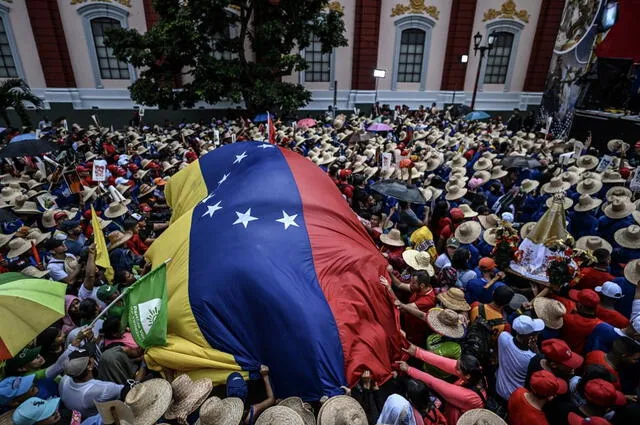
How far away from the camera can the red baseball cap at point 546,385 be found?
261 centimetres

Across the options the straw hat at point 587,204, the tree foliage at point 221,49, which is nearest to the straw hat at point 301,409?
the straw hat at point 587,204

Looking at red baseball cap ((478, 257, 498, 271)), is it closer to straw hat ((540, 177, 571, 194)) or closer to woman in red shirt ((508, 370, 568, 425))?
woman in red shirt ((508, 370, 568, 425))

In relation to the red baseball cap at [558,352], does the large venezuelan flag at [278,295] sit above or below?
below

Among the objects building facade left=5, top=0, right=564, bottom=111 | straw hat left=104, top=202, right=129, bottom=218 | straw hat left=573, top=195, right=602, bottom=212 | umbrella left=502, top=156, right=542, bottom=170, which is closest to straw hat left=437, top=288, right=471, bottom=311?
straw hat left=573, top=195, right=602, bottom=212

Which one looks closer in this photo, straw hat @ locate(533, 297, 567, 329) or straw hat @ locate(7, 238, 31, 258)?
straw hat @ locate(533, 297, 567, 329)

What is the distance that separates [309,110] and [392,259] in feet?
59.8

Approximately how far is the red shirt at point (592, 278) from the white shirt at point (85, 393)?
16.7ft

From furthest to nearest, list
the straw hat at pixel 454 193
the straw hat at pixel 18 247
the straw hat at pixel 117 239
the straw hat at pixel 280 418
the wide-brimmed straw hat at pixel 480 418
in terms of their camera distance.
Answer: the straw hat at pixel 454 193, the straw hat at pixel 117 239, the straw hat at pixel 18 247, the straw hat at pixel 280 418, the wide-brimmed straw hat at pixel 480 418

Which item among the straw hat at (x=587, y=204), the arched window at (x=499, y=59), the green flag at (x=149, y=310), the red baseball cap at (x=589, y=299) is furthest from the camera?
the arched window at (x=499, y=59)

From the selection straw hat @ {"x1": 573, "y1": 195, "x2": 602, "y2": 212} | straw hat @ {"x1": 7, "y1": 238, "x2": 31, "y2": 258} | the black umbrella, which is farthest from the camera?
the black umbrella

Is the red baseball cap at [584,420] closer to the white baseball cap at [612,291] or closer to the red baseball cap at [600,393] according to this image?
the red baseball cap at [600,393]

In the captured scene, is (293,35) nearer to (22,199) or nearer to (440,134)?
(440,134)

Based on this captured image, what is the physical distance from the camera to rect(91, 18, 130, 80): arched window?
19797 millimetres

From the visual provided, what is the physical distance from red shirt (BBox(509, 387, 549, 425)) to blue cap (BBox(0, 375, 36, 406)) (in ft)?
12.9
